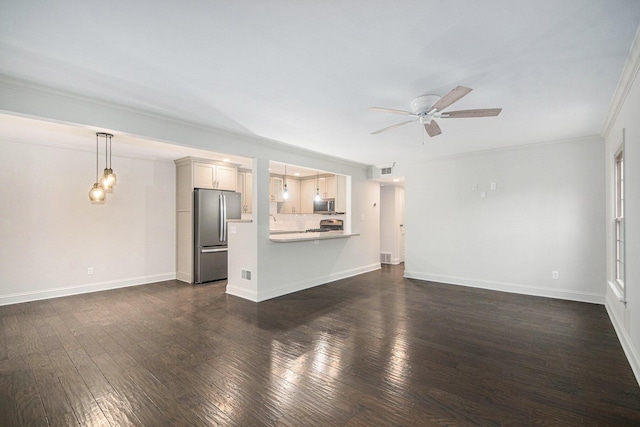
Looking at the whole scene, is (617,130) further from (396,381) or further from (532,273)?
(396,381)

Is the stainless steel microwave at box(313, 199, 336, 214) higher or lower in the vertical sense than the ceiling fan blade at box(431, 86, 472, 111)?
lower

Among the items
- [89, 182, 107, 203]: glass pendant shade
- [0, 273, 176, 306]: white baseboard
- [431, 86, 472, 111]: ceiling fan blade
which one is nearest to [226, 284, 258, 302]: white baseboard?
[0, 273, 176, 306]: white baseboard

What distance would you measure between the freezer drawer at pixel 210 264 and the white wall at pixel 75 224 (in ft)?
2.73

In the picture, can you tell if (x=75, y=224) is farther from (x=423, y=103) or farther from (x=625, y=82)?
(x=625, y=82)

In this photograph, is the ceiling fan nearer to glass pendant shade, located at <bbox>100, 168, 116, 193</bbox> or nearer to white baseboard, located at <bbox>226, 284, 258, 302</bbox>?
white baseboard, located at <bbox>226, 284, 258, 302</bbox>

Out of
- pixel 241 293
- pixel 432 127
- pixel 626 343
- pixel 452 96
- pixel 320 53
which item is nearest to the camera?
pixel 320 53

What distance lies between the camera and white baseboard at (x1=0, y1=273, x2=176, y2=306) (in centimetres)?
448

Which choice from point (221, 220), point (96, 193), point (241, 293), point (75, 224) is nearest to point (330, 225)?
point (221, 220)

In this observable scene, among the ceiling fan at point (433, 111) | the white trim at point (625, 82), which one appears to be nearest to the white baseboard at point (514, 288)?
the white trim at point (625, 82)

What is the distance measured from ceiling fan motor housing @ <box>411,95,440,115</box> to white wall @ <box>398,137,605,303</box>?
3087 millimetres

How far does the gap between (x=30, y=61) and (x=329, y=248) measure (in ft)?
15.6

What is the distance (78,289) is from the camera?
16.6 ft

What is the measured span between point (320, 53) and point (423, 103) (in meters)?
1.23

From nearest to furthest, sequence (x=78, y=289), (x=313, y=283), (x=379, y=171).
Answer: (x=78, y=289)
(x=313, y=283)
(x=379, y=171)
